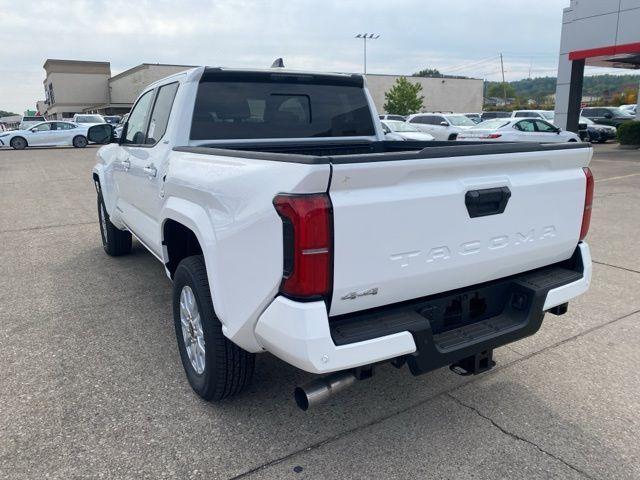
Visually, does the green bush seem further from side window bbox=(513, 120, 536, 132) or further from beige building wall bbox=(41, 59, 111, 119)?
beige building wall bbox=(41, 59, 111, 119)

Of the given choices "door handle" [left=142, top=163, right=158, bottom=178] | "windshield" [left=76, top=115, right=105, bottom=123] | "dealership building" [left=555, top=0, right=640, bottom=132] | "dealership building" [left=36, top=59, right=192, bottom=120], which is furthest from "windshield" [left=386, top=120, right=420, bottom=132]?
"dealership building" [left=36, top=59, right=192, bottom=120]

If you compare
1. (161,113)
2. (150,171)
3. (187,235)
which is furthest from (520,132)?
(187,235)

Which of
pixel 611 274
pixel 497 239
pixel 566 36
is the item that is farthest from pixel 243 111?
pixel 566 36

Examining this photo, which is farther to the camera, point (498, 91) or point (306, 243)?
point (498, 91)

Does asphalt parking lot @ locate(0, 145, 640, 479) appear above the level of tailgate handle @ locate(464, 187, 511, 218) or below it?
below

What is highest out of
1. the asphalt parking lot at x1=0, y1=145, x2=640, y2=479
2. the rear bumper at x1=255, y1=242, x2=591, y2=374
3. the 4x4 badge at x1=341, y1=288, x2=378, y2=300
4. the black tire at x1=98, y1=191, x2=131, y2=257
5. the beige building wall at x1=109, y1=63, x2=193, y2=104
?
the beige building wall at x1=109, y1=63, x2=193, y2=104

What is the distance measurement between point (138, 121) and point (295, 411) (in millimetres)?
3242

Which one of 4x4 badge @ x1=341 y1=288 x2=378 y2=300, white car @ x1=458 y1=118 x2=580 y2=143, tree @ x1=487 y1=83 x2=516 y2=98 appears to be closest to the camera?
4x4 badge @ x1=341 y1=288 x2=378 y2=300

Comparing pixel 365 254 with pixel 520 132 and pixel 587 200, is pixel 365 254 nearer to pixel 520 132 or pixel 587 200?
pixel 587 200

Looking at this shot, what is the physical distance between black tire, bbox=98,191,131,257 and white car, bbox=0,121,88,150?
24.6m

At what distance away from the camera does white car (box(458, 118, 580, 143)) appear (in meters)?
18.1

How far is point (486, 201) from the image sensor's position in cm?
257

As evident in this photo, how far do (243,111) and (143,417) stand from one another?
7.42ft

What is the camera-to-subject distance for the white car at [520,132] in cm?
1812
